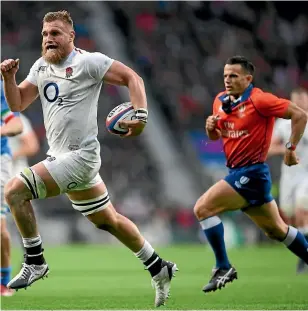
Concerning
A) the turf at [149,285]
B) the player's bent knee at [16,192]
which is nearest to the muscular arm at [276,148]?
the turf at [149,285]

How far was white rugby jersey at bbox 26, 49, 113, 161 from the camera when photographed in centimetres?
707

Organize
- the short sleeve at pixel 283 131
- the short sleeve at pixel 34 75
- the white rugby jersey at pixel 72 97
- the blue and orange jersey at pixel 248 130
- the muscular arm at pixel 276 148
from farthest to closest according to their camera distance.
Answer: the short sleeve at pixel 283 131
the muscular arm at pixel 276 148
the blue and orange jersey at pixel 248 130
the short sleeve at pixel 34 75
the white rugby jersey at pixel 72 97

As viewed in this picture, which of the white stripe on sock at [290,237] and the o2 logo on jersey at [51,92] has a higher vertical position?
the o2 logo on jersey at [51,92]

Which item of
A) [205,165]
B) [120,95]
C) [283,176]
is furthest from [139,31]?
[283,176]

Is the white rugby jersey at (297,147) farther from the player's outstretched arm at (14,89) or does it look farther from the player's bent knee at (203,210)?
the player's outstretched arm at (14,89)

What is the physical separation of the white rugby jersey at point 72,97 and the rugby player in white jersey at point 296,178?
12.8ft

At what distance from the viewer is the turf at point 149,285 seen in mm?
7848

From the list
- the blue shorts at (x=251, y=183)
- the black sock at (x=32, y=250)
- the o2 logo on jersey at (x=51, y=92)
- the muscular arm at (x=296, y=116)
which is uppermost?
the o2 logo on jersey at (x=51, y=92)

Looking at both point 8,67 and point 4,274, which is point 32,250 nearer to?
point 8,67

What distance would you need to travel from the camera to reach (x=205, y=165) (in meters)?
21.3

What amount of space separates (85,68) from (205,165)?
1437 cm

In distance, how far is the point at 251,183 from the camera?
28.3 ft

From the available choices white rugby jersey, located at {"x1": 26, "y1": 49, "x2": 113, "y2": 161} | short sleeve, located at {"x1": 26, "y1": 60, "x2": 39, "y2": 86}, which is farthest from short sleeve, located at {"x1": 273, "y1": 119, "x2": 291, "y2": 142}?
short sleeve, located at {"x1": 26, "y1": 60, "x2": 39, "y2": 86}

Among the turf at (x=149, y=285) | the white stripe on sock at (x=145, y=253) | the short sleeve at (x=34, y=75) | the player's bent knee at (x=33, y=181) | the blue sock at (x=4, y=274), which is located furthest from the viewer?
the blue sock at (x=4, y=274)
